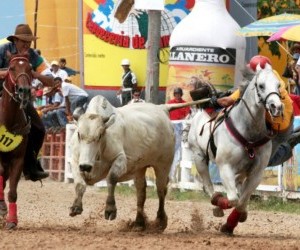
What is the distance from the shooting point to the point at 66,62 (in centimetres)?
2719

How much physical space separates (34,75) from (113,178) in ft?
5.06

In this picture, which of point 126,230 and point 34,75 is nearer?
point 34,75

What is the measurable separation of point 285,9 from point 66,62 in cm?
485

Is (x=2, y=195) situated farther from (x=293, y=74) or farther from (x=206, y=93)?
(x=293, y=74)

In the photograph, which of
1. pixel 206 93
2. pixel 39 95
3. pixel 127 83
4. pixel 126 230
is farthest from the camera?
pixel 39 95

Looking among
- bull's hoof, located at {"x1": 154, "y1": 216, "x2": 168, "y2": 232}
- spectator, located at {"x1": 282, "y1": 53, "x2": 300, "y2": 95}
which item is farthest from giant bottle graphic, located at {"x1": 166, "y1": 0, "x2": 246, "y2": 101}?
bull's hoof, located at {"x1": 154, "y1": 216, "x2": 168, "y2": 232}

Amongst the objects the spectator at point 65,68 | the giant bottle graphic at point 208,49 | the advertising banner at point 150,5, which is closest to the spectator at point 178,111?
the giant bottle graphic at point 208,49

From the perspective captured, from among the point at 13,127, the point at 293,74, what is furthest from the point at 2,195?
the point at 293,74

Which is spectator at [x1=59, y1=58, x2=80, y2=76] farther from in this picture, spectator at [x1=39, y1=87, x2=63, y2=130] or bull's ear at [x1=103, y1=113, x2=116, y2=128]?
bull's ear at [x1=103, y1=113, x2=116, y2=128]

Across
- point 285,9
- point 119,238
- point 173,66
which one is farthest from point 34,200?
point 285,9

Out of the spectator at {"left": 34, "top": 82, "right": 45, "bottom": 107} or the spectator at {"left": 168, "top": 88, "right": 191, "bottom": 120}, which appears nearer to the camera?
the spectator at {"left": 168, "top": 88, "right": 191, "bottom": 120}

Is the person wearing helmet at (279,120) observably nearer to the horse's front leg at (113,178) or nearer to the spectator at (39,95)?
the horse's front leg at (113,178)

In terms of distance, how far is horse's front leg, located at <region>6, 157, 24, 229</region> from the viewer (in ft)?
45.0

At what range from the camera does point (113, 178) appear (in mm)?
13219
